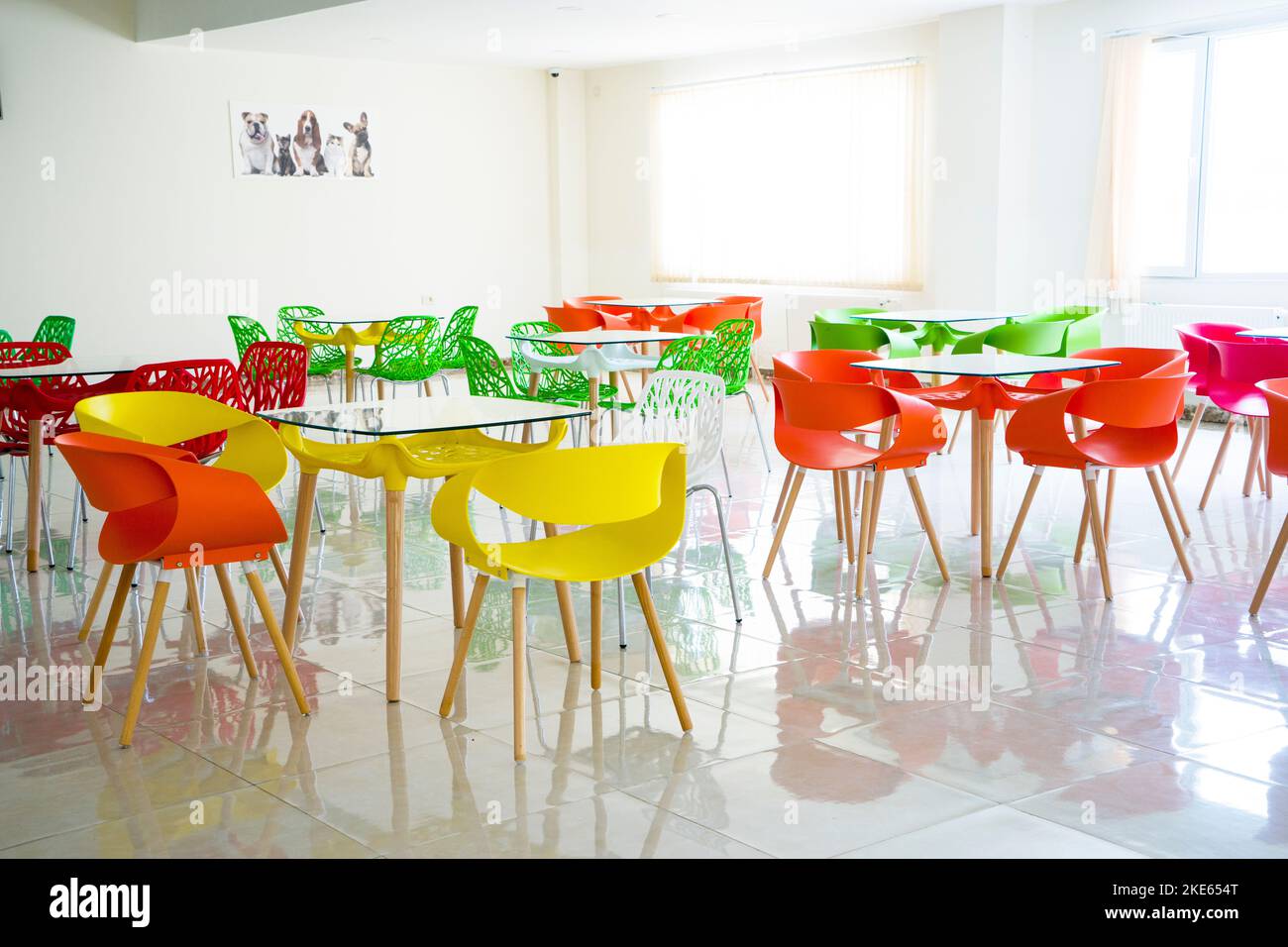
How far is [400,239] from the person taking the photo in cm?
1273

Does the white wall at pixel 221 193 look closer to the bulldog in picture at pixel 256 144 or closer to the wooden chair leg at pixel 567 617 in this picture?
the bulldog in picture at pixel 256 144

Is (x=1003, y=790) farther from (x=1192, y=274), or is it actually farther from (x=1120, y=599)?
(x=1192, y=274)

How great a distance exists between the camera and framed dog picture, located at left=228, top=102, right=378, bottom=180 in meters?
11.7

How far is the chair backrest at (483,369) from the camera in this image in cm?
638

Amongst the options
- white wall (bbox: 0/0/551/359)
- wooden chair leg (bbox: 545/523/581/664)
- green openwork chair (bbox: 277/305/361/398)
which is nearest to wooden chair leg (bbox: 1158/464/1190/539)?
wooden chair leg (bbox: 545/523/581/664)

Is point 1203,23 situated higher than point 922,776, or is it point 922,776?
point 1203,23

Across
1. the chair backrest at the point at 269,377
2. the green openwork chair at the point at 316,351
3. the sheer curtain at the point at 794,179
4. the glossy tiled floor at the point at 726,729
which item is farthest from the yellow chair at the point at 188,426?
the sheer curtain at the point at 794,179

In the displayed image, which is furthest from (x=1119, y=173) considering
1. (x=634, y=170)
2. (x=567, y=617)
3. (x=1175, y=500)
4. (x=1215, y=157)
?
(x=567, y=617)

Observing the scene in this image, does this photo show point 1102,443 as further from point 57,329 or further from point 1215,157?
point 57,329

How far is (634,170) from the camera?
524 inches

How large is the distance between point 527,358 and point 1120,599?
343cm

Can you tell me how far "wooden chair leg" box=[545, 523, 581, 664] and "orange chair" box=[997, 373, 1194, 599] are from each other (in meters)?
1.76
